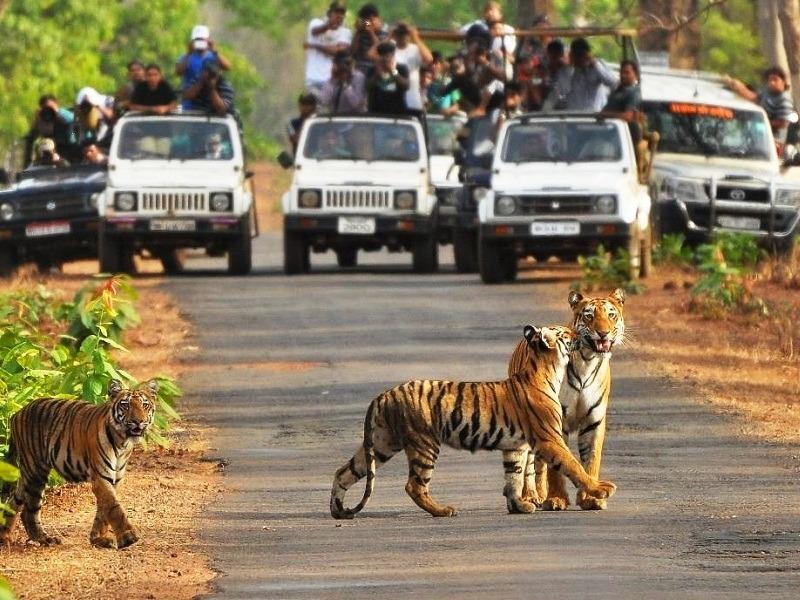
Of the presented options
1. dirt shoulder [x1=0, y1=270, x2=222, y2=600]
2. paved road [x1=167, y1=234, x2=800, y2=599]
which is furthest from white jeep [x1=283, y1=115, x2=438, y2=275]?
dirt shoulder [x1=0, y1=270, x2=222, y2=600]

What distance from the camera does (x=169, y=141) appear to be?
29.5m

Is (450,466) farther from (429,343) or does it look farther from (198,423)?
(429,343)

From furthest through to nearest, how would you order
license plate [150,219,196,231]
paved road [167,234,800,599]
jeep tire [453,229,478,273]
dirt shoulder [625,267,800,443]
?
jeep tire [453,229,478,273]
license plate [150,219,196,231]
dirt shoulder [625,267,800,443]
paved road [167,234,800,599]

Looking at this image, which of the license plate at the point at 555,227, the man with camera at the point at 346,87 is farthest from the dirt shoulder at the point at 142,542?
the man with camera at the point at 346,87

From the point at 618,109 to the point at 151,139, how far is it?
533 centimetres

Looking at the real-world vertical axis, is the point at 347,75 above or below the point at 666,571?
above

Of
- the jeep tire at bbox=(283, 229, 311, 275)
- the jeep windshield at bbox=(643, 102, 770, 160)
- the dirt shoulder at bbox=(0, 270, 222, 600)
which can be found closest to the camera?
the dirt shoulder at bbox=(0, 270, 222, 600)

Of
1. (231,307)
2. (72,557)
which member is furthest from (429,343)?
(72,557)

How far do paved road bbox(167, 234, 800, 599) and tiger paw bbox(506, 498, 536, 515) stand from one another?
9cm

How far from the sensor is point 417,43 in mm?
30469

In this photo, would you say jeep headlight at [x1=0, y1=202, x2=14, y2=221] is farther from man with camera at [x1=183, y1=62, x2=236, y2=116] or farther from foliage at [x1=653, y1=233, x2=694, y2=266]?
foliage at [x1=653, y1=233, x2=694, y2=266]

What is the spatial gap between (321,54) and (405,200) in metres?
2.71

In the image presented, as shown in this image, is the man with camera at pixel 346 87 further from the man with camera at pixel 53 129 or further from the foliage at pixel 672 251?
the foliage at pixel 672 251

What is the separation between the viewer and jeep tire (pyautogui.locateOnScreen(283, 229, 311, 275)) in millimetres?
29859
